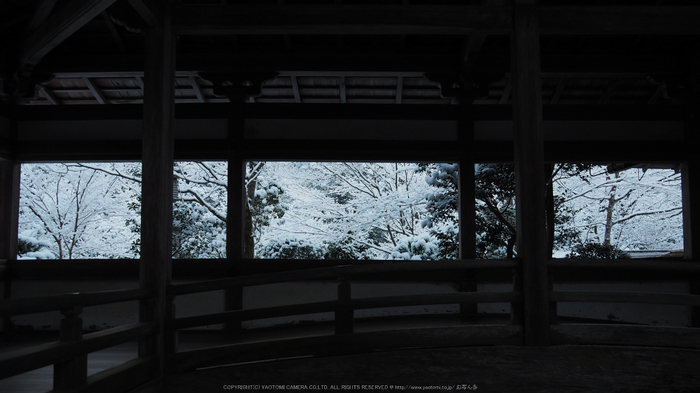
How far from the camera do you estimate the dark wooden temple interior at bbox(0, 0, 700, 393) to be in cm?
423

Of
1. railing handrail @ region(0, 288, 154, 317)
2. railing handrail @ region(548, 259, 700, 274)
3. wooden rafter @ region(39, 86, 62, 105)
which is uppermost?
wooden rafter @ region(39, 86, 62, 105)

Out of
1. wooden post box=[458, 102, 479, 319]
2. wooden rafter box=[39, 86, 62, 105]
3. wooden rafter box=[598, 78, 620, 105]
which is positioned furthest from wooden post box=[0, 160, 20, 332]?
wooden rafter box=[598, 78, 620, 105]

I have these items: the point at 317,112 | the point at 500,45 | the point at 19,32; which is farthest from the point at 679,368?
the point at 19,32

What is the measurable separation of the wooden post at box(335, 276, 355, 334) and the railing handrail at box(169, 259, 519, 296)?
0.09m

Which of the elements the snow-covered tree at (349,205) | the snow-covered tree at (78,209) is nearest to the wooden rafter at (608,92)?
the snow-covered tree at (349,205)

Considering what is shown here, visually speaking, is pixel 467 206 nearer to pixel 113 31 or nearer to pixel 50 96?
pixel 113 31

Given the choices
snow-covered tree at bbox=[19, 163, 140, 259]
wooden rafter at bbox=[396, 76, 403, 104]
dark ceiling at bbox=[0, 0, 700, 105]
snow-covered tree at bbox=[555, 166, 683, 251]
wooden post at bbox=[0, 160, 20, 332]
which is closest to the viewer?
dark ceiling at bbox=[0, 0, 700, 105]

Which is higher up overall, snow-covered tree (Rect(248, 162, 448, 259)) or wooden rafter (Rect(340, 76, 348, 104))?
wooden rafter (Rect(340, 76, 348, 104))

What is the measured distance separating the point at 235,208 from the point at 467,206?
10.5ft

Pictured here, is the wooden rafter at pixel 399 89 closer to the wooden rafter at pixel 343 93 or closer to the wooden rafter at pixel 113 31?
the wooden rafter at pixel 343 93

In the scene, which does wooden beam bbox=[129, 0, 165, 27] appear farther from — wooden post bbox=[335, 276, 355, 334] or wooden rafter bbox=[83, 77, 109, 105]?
wooden rafter bbox=[83, 77, 109, 105]

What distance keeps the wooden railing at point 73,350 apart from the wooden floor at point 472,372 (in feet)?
2.01

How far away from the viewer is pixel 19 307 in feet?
9.18

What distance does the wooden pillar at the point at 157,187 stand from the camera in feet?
14.0
